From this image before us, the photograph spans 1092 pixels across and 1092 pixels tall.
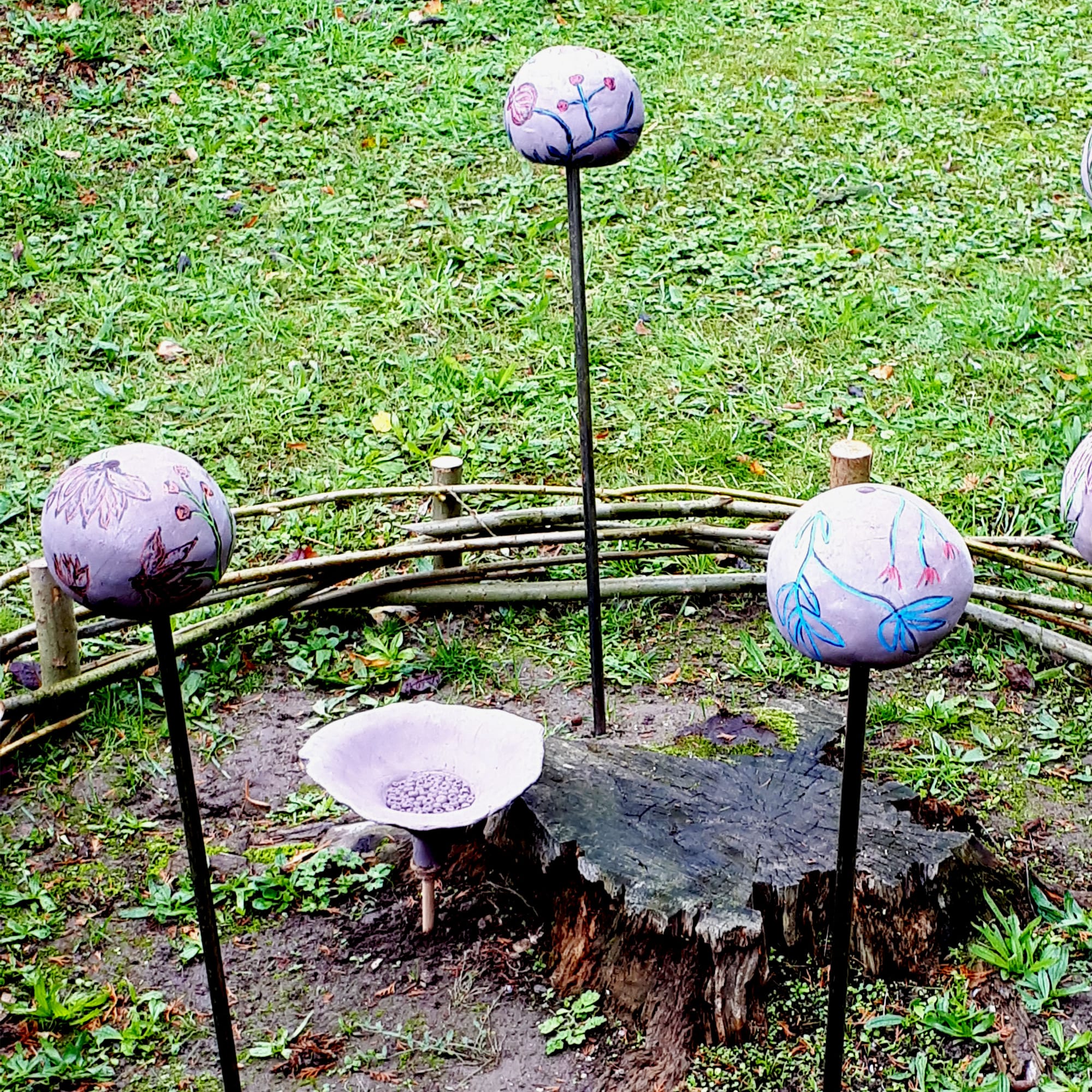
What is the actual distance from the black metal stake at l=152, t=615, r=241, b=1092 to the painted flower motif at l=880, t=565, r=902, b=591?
3.64 feet

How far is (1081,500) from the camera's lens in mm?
1871

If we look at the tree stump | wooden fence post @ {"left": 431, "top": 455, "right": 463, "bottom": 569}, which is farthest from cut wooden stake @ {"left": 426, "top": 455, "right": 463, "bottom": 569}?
the tree stump

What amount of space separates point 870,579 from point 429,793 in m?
1.42

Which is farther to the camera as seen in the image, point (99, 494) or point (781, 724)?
point (781, 724)

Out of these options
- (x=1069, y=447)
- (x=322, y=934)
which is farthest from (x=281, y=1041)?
(x=1069, y=447)

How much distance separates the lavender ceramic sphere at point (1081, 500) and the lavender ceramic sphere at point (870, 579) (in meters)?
0.16

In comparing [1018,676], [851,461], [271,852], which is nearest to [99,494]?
[271,852]

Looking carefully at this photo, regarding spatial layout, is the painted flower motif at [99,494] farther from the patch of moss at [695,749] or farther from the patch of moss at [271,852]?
the patch of moss at [695,749]

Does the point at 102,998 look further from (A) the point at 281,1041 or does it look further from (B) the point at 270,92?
(B) the point at 270,92

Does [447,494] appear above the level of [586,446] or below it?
below

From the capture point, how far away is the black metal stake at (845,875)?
6.78 ft

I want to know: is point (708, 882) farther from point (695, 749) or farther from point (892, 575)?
point (892, 575)

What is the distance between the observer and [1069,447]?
4.94 meters

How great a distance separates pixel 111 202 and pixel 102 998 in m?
4.61
